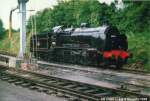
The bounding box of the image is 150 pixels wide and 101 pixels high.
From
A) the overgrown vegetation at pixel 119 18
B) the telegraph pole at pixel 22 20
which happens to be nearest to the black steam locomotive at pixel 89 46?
the overgrown vegetation at pixel 119 18

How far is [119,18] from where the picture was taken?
29.5 meters

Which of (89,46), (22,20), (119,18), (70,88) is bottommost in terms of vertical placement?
(70,88)

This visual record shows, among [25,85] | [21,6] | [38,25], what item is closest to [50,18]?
[38,25]

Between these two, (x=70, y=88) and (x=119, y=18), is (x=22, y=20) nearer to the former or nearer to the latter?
(x=119, y=18)

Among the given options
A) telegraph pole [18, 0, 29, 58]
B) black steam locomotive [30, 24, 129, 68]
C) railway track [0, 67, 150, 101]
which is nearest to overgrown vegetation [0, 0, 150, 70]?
telegraph pole [18, 0, 29, 58]

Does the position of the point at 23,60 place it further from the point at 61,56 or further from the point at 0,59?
the point at 0,59

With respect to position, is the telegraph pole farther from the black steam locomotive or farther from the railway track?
the railway track

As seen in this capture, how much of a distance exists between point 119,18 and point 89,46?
20.5 feet

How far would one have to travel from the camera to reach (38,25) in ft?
151

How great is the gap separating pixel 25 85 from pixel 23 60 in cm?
676

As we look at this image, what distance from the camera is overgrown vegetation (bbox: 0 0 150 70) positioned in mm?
24031

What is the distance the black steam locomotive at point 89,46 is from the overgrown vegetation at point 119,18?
125 centimetres

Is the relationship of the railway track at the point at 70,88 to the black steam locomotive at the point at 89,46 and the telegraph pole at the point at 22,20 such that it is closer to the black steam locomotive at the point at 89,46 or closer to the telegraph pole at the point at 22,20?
the black steam locomotive at the point at 89,46

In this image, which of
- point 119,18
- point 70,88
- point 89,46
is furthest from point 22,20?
point 70,88
